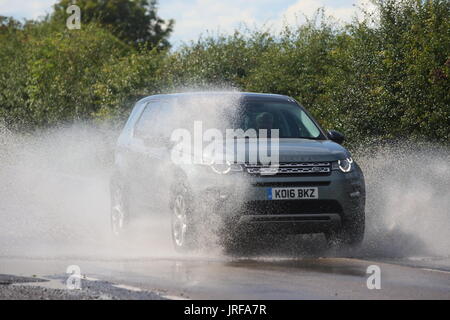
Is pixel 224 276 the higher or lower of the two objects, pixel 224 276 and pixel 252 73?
the lower

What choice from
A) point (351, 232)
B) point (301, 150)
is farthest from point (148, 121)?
point (351, 232)

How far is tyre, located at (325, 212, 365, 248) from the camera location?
11492 mm

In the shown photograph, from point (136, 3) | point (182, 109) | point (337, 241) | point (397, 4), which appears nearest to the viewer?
point (337, 241)

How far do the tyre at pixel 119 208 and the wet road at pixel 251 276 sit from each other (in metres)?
2.35

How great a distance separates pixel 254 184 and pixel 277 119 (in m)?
1.85

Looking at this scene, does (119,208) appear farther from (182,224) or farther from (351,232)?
(351,232)

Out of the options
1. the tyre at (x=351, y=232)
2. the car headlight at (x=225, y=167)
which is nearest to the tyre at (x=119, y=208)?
the car headlight at (x=225, y=167)

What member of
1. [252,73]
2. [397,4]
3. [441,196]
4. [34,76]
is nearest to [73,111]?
[34,76]

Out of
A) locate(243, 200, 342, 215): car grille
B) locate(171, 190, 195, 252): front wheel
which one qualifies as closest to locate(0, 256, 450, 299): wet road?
locate(171, 190, 195, 252): front wheel

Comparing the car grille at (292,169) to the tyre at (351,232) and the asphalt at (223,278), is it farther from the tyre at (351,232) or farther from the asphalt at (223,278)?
the asphalt at (223,278)

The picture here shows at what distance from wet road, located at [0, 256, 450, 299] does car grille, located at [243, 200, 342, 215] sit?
0.50 m

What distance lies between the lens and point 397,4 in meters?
22.9

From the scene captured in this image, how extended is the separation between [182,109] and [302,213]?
2.36 m
